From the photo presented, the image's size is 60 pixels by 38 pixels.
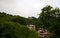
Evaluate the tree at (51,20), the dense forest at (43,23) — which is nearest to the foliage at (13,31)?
the dense forest at (43,23)

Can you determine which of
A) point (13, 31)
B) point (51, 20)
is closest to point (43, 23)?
point (51, 20)

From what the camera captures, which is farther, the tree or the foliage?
the tree

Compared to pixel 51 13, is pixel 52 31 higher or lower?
lower

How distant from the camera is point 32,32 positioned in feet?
51.5

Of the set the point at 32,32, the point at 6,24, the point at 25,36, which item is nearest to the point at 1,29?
the point at 6,24

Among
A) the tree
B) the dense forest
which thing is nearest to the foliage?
the dense forest

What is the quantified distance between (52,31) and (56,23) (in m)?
1.39

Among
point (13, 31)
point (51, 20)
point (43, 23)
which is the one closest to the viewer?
point (13, 31)

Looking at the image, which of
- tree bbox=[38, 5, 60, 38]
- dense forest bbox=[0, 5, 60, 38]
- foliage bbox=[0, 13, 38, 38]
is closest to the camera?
foliage bbox=[0, 13, 38, 38]

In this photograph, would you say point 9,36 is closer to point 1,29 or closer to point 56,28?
point 1,29

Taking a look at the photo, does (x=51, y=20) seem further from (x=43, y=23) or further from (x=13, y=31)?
(x=13, y=31)

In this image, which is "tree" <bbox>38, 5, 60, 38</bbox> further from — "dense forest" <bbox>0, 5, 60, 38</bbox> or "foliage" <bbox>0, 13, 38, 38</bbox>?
"foliage" <bbox>0, 13, 38, 38</bbox>

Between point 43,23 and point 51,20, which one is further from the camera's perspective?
point 43,23

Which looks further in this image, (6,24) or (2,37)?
(6,24)
